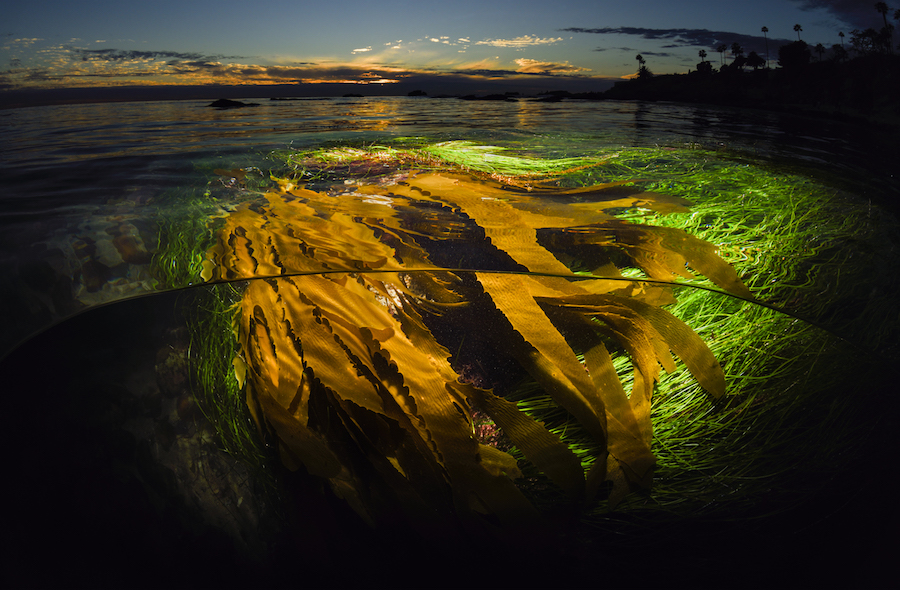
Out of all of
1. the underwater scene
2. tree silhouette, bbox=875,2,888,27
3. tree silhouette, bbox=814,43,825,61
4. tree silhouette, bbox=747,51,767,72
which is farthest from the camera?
tree silhouette, bbox=747,51,767,72

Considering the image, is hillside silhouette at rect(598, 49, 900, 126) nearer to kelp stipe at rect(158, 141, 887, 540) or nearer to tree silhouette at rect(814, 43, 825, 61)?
tree silhouette at rect(814, 43, 825, 61)

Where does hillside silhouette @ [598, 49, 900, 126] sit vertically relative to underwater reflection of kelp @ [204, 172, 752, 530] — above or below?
above

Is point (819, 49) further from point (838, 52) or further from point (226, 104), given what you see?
point (226, 104)

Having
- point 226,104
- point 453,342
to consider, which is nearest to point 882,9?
point 453,342

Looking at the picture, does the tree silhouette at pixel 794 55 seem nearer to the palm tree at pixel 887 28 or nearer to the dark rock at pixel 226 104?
the palm tree at pixel 887 28

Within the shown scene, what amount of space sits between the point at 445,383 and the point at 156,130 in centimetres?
251

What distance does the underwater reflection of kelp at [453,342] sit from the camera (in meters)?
0.73

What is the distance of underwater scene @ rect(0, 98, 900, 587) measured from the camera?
72 centimetres

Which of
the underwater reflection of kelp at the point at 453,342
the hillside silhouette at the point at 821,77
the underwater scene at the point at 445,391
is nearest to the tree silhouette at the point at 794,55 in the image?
the hillside silhouette at the point at 821,77

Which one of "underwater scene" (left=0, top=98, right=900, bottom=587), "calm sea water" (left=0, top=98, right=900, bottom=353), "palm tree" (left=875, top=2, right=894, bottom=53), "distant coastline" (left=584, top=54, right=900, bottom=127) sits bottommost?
"underwater scene" (left=0, top=98, right=900, bottom=587)

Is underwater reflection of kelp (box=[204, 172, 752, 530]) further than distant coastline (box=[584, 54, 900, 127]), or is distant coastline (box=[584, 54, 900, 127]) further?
distant coastline (box=[584, 54, 900, 127])

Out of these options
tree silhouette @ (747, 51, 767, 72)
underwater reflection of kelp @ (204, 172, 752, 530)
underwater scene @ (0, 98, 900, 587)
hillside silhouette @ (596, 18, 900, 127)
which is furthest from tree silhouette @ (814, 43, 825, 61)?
underwater reflection of kelp @ (204, 172, 752, 530)

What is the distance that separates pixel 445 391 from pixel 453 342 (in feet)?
0.31

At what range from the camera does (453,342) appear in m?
0.79
